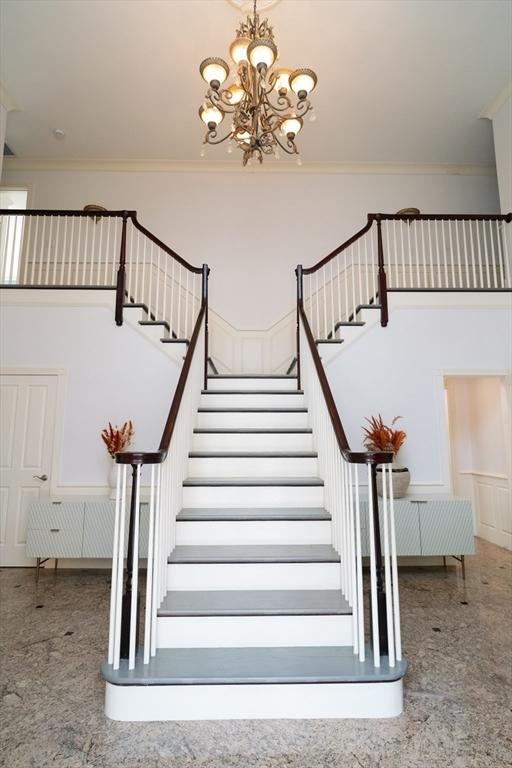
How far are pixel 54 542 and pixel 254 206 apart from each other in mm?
5335

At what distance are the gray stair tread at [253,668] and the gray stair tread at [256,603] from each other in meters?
0.18

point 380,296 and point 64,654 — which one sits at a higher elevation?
point 380,296

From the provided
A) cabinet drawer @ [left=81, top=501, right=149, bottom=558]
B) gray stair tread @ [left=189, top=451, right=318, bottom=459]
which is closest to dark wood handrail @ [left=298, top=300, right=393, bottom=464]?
gray stair tread @ [left=189, top=451, right=318, bottom=459]

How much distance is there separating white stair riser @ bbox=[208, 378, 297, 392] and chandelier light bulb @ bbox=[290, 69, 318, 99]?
2.57m

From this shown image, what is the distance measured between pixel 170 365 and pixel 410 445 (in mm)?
2776

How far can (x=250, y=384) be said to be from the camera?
4570mm

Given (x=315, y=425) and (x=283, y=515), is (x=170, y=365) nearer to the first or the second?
(x=315, y=425)

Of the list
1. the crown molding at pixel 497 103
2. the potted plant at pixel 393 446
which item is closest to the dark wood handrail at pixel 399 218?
the crown molding at pixel 497 103

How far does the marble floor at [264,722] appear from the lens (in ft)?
5.83

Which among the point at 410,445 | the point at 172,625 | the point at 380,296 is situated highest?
the point at 380,296

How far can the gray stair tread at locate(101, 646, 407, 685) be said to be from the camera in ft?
6.53

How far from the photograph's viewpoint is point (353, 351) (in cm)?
466

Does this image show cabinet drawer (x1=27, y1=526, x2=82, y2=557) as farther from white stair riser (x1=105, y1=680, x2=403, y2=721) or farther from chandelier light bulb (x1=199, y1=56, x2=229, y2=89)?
chandelier light bulb (x1=199, y1=56, x2=229, y2=89)

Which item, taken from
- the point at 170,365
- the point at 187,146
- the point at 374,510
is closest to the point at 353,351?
the point at 170,365
